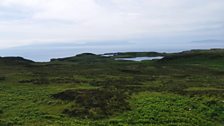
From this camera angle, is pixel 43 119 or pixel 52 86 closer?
pixel 43 119

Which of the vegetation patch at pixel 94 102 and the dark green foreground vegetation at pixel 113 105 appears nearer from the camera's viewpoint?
the dark green foreground vegetation at pixel 113 105

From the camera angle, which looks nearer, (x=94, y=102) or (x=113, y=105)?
(x=113, y=105)

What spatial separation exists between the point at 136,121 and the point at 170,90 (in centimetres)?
1850

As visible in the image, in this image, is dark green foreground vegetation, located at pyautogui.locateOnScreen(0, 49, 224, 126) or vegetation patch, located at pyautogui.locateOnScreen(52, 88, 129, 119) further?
vegetation patch, located at pyautogui.locateOnScreen(52, 88, 129, 119)

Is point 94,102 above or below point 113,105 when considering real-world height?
above

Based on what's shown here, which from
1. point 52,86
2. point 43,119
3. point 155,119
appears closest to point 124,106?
point 155,119

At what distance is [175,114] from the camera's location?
121ft

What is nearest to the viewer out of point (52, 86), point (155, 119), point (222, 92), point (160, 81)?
point (155, 119)

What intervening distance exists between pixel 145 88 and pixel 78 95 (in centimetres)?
1217

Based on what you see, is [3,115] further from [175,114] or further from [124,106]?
[175,114]

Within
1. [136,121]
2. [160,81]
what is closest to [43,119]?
[136,121]

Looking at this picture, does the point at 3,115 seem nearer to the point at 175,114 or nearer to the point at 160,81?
the point at 175,114

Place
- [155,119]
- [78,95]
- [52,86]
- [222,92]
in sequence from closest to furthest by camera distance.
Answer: [155,119]
[78,95]
[222,92]
[52,86]

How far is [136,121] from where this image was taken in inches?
1363
